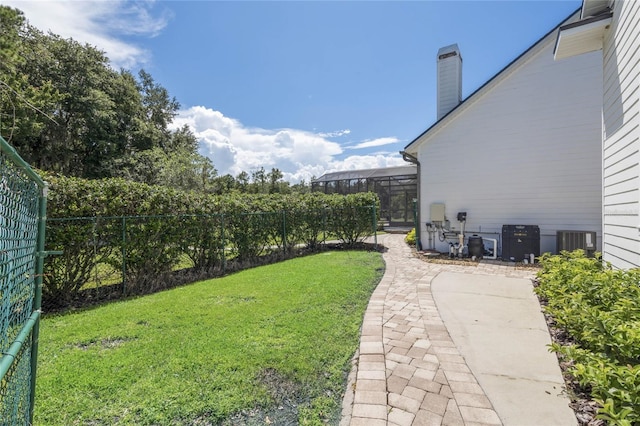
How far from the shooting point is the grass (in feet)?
7.50

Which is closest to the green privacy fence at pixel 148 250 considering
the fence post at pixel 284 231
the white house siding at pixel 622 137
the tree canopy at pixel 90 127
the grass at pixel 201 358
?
the fence post at pixel 284 231

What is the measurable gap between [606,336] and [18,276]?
3.80m

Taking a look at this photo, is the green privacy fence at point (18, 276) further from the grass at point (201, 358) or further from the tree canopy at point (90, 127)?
the tree canopy at point (90, 127)

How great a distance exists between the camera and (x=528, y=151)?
8656mm

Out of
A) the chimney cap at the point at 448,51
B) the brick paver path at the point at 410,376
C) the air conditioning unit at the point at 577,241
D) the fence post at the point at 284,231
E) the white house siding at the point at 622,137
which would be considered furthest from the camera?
the chimney cap at the point at 448,51

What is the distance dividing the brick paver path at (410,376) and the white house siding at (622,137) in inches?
91.5

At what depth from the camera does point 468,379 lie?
2.67m

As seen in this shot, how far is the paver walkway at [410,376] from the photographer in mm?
2197

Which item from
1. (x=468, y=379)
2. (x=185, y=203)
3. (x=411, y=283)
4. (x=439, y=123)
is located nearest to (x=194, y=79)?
(x=185, y=203)

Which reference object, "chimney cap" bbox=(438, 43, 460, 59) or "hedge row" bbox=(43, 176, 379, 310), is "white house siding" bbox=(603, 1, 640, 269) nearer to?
"chimney cap" bbox=(438, 43, 460, 59)

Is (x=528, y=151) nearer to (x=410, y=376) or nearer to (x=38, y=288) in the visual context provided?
(x=410, y=376)

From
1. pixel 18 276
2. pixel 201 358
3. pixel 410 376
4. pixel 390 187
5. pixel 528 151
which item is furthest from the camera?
pixel 390 187

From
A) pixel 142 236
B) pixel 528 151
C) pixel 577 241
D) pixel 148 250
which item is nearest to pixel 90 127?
pixel 142 236

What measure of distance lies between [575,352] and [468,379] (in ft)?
2.81
